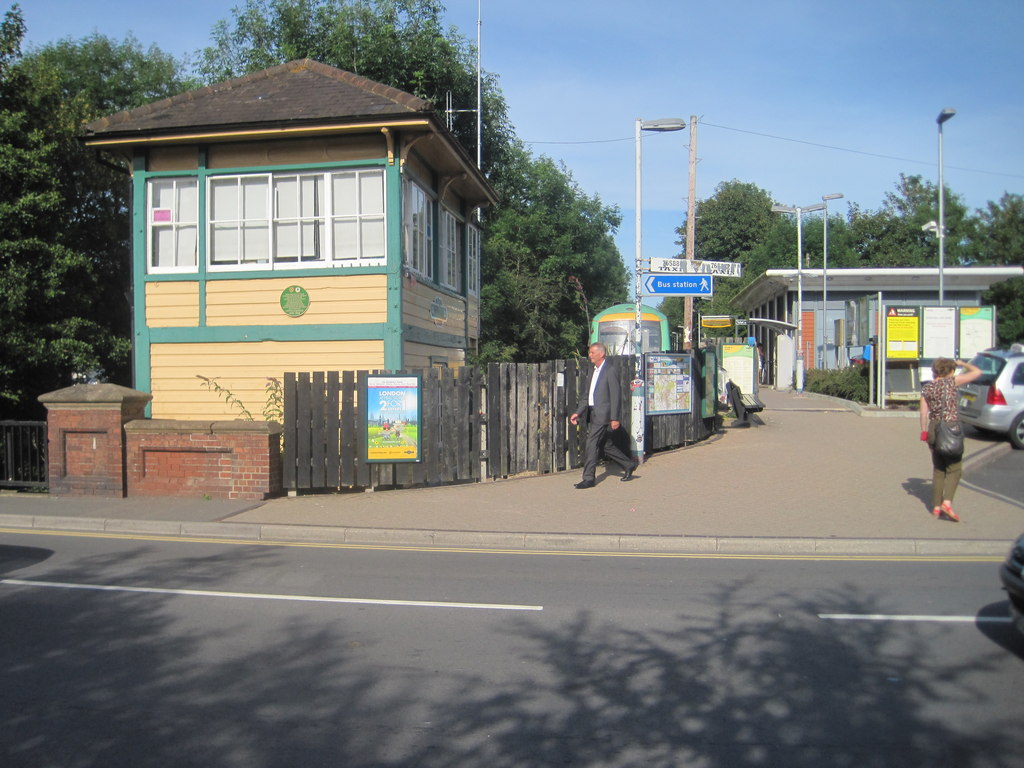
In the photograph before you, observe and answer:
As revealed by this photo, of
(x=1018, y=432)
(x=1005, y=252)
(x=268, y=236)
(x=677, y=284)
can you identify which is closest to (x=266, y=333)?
(x=268, y=236)

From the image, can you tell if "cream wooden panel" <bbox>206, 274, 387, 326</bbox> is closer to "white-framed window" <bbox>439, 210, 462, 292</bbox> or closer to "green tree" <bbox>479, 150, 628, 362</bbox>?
"white-framed window" <bbox>439, 210, 462, 292</bbox>

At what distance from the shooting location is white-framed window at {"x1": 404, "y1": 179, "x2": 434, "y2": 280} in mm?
14164

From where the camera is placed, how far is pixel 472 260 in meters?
19.8

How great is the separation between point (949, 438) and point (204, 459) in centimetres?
927

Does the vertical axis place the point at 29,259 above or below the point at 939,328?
above

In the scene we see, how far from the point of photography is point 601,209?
135ft

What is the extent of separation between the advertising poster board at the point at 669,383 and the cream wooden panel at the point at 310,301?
15.3 ft

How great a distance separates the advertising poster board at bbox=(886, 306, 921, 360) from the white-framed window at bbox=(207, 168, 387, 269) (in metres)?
14.5

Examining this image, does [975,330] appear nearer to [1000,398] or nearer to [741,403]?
[1000,398]

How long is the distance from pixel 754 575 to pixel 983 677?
2658mm

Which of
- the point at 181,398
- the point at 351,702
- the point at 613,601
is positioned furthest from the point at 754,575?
the point at 181,398

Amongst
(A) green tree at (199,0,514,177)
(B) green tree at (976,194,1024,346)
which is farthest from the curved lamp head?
(B) green tree at (976,194,1024,346)

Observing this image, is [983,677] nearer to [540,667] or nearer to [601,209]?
[540,667]

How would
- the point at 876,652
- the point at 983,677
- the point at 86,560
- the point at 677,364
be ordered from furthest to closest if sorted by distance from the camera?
the point at 677,364
the point at 86,560
the point at 876,652
the point at 983,677
